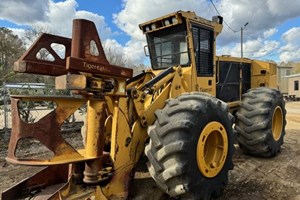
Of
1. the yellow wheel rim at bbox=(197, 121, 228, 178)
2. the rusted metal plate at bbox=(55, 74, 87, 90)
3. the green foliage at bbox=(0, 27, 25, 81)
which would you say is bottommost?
the yellow wheel rim at bbox=(197, 121, 228, 178)

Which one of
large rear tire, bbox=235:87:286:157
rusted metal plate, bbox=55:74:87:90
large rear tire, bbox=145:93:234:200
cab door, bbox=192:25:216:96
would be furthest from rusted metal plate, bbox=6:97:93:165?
large rear tire, bbox=235:87:286:157

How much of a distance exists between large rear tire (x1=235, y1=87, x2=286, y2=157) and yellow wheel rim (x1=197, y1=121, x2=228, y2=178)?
1.92m

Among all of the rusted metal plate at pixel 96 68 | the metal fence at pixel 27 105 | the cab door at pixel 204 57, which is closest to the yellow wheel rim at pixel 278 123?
the cab door at pixel 204 57

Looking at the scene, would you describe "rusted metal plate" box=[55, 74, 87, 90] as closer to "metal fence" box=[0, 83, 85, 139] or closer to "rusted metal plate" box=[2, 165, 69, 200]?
"rusted metal plate" box=[2, 165, 69, 200]

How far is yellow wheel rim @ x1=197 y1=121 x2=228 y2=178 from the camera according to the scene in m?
3.81

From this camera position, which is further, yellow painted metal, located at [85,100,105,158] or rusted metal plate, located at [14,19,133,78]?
yellow painted metal, located at [85,100,105,158]

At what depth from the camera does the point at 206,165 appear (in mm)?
3893

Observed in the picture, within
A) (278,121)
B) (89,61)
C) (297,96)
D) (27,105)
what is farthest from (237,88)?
(297,96)

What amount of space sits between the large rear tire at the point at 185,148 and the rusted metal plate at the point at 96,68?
27.0 inches

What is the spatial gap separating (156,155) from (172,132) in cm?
34

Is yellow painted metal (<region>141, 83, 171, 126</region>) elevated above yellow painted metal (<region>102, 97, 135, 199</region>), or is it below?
above

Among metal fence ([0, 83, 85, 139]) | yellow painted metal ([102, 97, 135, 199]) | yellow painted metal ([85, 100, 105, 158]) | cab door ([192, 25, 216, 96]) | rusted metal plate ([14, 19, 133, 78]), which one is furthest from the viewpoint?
metal fence ([0, 83, 85, 139])

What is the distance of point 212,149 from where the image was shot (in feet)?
14.1

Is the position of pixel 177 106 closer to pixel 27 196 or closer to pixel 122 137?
pixel 122 137
